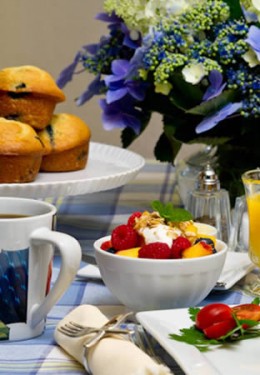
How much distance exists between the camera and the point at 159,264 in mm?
908

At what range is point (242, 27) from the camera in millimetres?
1289

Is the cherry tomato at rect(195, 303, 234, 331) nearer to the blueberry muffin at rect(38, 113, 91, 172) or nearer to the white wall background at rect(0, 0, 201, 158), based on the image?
the blueberry muffin at rect(38, 113, 91, 172)

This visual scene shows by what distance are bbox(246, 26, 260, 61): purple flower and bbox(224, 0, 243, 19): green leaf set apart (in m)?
0.06

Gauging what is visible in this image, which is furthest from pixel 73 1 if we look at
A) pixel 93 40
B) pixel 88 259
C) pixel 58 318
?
pixel 58 318

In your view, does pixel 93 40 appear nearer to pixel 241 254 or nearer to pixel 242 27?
pixel 242 27

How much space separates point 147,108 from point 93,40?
166cm

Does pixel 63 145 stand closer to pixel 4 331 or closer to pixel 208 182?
pixel 208 182

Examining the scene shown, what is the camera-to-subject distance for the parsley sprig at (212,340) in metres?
0.80

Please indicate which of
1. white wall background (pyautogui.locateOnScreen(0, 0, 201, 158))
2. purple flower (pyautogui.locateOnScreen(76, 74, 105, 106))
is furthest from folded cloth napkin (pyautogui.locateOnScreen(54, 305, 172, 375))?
white wall background (pyautogui.locateOnScreen(0, 0, 201, 158))

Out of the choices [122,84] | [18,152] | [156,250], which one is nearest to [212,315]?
[156,250]

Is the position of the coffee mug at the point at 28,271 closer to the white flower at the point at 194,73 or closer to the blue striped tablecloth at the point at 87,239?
the blue striped tablecloth at the point at 87,239

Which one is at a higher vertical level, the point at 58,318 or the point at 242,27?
the point at 242,27

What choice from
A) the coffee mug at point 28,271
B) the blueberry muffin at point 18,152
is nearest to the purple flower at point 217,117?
the blueberry muffin at point 18,152

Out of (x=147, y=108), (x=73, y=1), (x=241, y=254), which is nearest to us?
(x=241, y=254)
